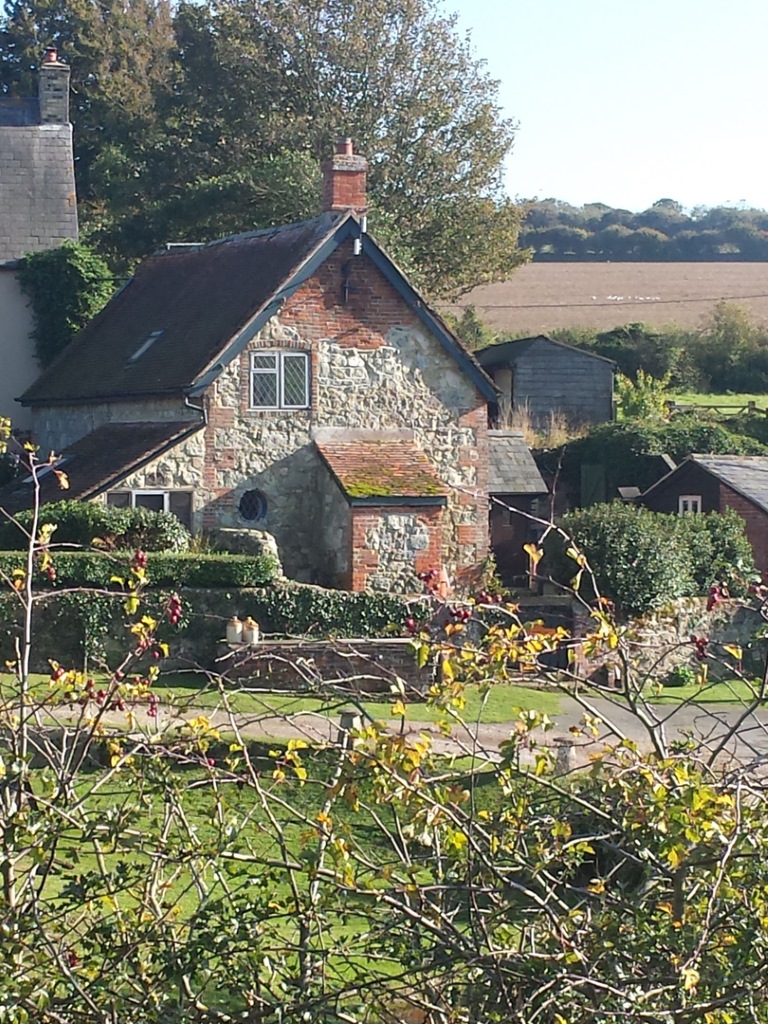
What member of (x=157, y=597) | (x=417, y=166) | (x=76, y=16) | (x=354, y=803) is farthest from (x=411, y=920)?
(x=76, y=16)

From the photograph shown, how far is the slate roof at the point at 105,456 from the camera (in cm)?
2500

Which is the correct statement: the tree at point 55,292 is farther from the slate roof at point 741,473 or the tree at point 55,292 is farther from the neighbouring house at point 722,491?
the slate roof at point 741,473

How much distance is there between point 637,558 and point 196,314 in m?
9.29

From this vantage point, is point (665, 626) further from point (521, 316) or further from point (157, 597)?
point (521, 316)

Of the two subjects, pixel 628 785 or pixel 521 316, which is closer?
pixel 628 785

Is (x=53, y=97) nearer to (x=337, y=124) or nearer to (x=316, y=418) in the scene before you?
(x=337, y=124)

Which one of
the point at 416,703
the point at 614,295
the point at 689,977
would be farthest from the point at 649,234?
the point at 689,977

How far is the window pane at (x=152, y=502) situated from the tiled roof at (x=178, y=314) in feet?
6.22

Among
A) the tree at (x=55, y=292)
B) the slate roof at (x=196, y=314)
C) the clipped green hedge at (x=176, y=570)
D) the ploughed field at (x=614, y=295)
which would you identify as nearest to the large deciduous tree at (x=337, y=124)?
the tree at (x=55, y=292)

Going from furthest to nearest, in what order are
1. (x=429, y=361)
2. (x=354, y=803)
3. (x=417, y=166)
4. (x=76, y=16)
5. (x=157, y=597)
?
(x=76, y=16) < (x=417, y=166) < (x=429, y=361) < (x=157, y=597) < (x=354, y=803)

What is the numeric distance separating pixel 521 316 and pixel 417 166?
23.2 metres

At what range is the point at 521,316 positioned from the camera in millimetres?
68500

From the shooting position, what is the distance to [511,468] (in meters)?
33.8

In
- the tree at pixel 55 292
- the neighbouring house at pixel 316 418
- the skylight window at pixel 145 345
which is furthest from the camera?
the tree at pixel 55 292
